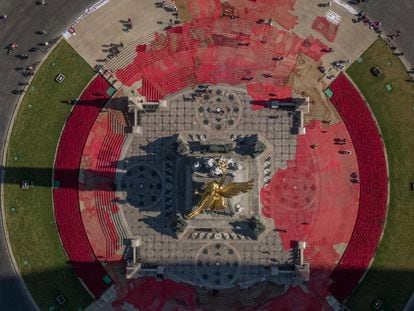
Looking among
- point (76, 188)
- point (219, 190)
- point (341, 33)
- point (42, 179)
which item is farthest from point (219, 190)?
point (341, 33)

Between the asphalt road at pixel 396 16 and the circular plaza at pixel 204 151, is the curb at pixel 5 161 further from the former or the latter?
the asphalt road at pixel 396 16

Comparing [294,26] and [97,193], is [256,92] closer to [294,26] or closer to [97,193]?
[294,26]

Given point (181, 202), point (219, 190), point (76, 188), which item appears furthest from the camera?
point (76, 188)

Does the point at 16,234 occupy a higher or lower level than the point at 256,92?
lower

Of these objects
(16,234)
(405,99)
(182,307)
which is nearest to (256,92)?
(405,99)

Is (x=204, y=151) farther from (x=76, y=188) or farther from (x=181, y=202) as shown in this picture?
(x=76, y=188)
